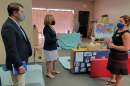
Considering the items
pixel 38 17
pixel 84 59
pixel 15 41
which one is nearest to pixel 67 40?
pixel 84 59

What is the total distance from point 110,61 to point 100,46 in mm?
841

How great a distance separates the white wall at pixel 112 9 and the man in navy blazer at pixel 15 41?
4.94 metres

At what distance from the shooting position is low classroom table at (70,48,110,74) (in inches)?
93.7

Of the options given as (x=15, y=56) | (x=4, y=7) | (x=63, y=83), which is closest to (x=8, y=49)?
(x=15, y=56)

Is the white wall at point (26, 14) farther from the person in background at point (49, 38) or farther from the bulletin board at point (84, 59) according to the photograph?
the bulletin board at point (84, 59)

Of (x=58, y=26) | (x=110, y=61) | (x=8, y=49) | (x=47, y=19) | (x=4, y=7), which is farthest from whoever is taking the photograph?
(x=58, y=26)

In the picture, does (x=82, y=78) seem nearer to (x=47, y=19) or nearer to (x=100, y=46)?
(x=100, y=46)

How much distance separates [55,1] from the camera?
7465 mm

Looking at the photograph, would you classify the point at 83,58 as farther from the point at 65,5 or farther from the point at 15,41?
the point at 65,5

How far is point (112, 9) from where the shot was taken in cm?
575

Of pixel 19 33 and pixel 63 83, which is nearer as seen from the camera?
pixel 19 33

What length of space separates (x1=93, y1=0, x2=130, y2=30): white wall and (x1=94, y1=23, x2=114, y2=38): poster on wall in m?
0.52

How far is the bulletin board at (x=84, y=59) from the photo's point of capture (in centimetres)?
238

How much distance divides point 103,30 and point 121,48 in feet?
12.2
